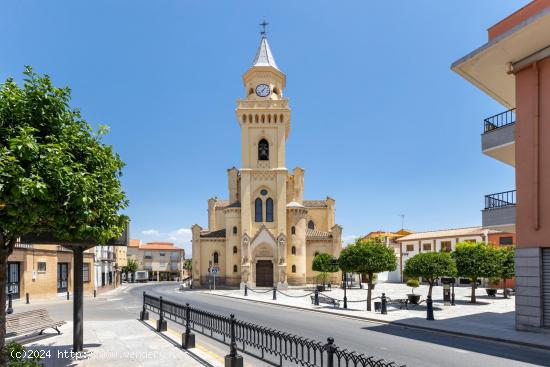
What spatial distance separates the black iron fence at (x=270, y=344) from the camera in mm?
5749

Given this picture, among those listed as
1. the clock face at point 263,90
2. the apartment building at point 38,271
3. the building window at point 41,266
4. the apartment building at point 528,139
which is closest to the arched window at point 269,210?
the clock face at point 263,90

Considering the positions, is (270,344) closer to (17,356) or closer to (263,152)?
(17,356)

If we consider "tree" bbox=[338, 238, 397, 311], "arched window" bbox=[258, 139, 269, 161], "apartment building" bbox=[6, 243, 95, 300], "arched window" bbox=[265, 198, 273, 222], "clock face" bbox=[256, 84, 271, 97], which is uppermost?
"clock face" bbox=[256, 84, 271, 97]

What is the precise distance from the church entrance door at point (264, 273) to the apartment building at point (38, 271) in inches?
721

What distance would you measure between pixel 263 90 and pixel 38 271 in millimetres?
28918

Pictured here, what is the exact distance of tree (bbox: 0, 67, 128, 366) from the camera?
19.8ft

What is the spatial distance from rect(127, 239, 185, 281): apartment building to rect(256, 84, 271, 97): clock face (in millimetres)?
52593

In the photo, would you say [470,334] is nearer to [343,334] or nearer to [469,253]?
[343,334]

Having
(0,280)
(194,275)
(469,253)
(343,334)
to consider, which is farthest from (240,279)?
(0,280)

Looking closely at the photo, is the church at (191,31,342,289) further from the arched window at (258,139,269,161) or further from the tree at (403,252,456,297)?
the tree at (403,252,456,297)

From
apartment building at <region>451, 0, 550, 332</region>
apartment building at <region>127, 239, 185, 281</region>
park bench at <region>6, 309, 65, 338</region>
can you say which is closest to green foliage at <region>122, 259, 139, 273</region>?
apartment building at <region>127, 239, 185, 281</region>

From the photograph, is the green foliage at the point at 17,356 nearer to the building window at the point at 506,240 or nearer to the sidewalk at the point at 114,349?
the sidewalk at the point at 114,349

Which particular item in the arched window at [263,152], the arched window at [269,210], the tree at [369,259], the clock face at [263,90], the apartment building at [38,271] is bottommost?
the apartment building at [38,271]

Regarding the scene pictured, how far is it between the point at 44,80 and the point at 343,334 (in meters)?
11.2
